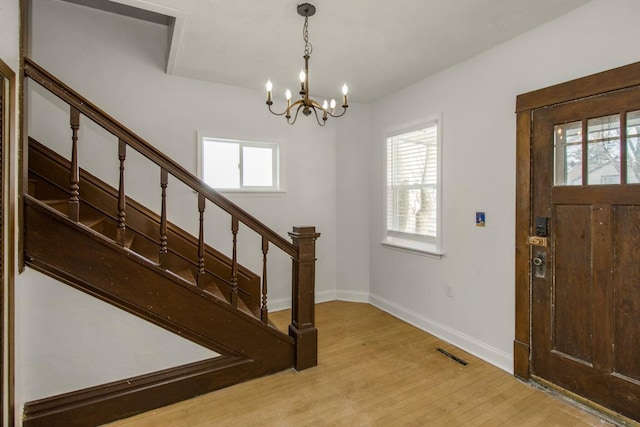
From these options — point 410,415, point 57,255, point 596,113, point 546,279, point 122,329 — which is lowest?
point 410,415

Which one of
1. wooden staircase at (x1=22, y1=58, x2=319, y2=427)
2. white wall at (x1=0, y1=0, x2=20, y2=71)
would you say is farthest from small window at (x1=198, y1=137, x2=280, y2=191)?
white wall at (x1=0, y1=0, x2=20, y2=71)

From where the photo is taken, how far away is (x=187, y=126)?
3.33 m

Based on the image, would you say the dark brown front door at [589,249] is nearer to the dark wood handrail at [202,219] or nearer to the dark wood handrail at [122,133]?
the dark wood handrail at [202,219]

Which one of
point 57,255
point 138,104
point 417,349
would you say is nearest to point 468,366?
point 417,349

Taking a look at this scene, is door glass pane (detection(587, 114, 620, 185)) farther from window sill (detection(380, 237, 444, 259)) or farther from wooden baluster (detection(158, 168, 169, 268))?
wooden baluster (detection(158, 168, 169, 268))

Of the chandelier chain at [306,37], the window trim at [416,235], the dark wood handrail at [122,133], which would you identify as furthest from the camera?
the window trim at [416,235]

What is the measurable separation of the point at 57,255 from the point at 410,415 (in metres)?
2.30

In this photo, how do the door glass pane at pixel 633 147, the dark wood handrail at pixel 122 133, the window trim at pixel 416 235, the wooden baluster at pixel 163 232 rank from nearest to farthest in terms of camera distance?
the dark wood handrail at pixel 122 133 → the door glass pane at pixel 633 147 → the wooden baluster at pixel 163 232 → the window trim at pixel 416 235

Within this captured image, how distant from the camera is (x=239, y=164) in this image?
3.67 m

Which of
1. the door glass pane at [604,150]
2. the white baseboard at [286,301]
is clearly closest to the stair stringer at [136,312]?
the white baseboard at [286,301]

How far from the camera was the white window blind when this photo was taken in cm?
335

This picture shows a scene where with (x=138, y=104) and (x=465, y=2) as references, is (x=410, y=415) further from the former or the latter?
(x=138, y=104)

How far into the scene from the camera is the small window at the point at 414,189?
3299 mm

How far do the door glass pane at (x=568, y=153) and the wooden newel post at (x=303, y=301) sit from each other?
1808mm
